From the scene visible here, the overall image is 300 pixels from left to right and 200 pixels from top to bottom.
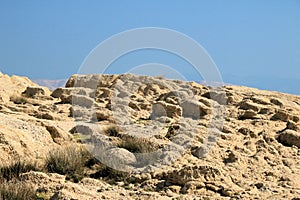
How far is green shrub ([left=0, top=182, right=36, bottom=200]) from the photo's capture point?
24.2 feet

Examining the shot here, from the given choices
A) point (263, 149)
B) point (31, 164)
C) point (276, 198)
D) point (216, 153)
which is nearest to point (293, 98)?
point (263, 149)

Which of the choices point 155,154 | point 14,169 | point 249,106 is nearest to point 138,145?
point 155,154

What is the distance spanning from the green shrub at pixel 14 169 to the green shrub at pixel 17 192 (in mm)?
938

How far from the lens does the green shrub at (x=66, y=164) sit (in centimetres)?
938

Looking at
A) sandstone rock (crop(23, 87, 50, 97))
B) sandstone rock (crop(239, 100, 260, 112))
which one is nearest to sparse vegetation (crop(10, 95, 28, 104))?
sandstone rock (crop(23, 87, 50, 97))

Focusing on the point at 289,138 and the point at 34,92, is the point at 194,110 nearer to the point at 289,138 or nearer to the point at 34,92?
the point at 289,138

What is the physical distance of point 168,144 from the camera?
11.2m

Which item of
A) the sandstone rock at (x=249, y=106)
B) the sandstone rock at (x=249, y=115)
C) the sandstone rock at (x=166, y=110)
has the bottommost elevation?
the sandstone rock at (x=166, y=110)

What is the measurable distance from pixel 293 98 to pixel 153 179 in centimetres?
1551

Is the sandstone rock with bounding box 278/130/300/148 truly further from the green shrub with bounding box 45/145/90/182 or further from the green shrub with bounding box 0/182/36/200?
the green shrub with bounding box 0/182/36/200

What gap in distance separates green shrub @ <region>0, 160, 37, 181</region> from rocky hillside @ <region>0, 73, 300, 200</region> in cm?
2

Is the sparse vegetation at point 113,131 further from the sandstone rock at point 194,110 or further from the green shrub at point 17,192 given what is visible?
the green shrub at point 17,192

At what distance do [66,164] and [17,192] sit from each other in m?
2.14

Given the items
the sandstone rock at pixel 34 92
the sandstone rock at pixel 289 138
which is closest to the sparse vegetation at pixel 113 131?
the sandstone rock at pixel 289 138
